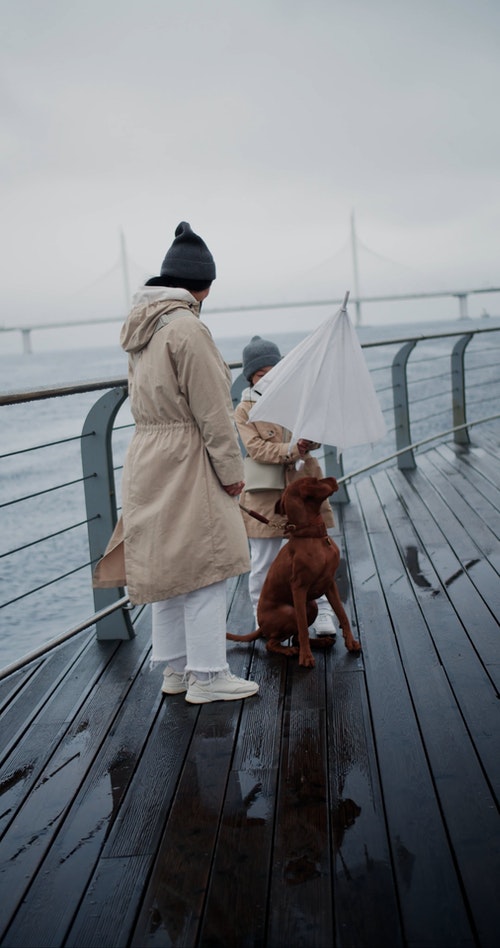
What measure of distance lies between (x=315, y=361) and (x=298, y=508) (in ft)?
1.65

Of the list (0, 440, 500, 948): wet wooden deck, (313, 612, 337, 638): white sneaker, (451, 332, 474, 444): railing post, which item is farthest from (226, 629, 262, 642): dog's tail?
(451, 332, 474, 444): railing post

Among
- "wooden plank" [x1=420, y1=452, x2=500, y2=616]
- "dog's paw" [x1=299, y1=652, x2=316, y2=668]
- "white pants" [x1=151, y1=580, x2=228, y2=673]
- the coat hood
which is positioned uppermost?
the coat hood

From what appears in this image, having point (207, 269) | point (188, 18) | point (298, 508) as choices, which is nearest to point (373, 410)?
point (298, 508)

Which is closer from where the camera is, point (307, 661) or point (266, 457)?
point (307, 661)

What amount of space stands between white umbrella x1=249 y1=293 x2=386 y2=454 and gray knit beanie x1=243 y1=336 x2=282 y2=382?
141 mm

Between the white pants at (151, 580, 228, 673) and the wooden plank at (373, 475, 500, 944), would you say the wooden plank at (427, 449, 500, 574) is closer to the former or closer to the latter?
the wooden plank at (373, 475, 500, 944)

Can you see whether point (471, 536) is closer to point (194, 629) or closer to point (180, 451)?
point (194, 629)

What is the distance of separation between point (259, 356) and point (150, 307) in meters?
0.75

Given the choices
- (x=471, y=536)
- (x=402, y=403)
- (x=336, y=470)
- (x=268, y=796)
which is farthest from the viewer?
(x=402, y=403)

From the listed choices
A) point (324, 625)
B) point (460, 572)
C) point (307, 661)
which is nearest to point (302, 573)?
point (307, 661)

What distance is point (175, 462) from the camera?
2.58 meters

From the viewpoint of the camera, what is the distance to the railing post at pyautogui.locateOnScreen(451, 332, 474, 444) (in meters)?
7.19

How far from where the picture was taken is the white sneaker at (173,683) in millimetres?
2834

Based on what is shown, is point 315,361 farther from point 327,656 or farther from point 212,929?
point 212,929
